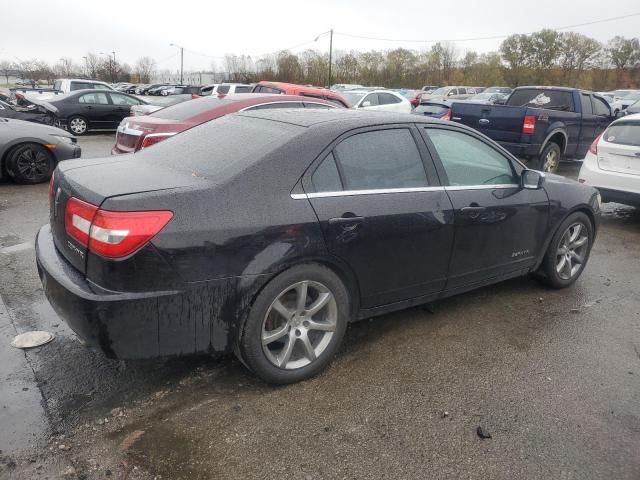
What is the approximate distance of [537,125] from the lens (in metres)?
9.70

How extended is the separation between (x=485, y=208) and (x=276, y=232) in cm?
177

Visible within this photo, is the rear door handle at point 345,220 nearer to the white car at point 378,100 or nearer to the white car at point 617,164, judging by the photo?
the white car at point 617,164

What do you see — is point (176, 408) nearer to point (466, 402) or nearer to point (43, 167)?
point (466, 402)

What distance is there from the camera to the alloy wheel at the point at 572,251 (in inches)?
183

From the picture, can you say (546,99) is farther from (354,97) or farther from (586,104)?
(354,97)

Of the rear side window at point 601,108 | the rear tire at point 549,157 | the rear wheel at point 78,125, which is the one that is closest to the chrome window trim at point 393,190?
the rear tire at point 549,157

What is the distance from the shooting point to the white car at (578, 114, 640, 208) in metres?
6.83

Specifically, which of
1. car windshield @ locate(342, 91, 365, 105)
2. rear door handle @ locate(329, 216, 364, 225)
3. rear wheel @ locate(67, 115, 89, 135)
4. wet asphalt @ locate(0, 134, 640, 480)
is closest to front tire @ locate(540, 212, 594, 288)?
wet asphalt @ locate(0, 134, 640, 480)

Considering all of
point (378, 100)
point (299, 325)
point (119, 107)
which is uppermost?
point (378, 100)

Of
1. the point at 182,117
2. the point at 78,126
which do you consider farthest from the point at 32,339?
the point at 78,126

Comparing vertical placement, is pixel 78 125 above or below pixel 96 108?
below

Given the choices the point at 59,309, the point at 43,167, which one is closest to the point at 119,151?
the point at 43,167

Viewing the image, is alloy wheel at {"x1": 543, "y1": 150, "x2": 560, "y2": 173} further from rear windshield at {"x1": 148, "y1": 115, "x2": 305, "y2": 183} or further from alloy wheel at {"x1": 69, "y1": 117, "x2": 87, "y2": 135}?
alloy wheel at {"x1": 69, "y1": 117, "x2": 87, "y2": 135}

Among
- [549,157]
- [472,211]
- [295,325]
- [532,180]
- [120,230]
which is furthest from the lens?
[549,157]
